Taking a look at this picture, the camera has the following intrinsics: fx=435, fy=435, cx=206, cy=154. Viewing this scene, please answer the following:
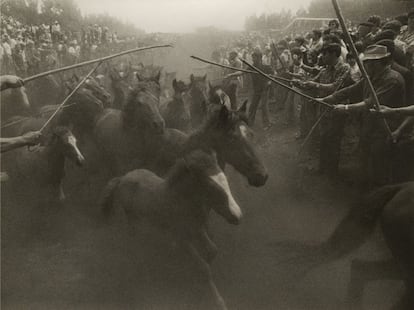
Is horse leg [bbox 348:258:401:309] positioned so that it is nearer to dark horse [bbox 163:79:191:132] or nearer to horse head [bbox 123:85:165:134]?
dark horse [bbox 163:79:191:132]

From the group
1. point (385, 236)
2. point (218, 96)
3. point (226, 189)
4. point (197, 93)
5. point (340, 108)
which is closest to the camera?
point (226, 189)

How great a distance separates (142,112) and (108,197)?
0.67m

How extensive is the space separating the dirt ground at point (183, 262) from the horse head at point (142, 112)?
691 mm

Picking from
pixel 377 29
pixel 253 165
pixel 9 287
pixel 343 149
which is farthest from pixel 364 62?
pixel 9 287

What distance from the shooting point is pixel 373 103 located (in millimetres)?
2865

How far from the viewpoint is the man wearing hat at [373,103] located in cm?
289

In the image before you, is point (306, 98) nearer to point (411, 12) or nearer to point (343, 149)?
point (343, 149)

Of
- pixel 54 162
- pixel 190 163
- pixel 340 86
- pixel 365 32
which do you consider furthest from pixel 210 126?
pixel 365 32

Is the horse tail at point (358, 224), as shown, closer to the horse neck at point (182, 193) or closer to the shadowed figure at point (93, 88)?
the horse neck at point (182, 193)

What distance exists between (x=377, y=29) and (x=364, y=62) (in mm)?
415

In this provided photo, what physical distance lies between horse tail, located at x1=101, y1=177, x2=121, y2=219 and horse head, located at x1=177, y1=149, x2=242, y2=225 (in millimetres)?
618

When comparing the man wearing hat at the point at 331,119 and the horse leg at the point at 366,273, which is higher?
the man wearing hat at the point at 331,119

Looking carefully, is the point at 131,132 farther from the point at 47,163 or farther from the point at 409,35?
the point at 409,35

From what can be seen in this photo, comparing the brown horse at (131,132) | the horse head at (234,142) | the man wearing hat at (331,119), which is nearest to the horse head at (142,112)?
the brown horse at (131,132)
